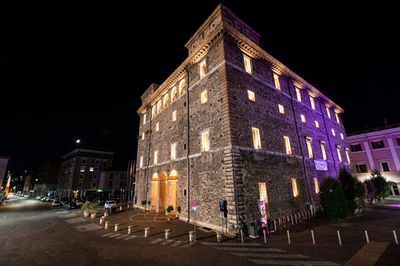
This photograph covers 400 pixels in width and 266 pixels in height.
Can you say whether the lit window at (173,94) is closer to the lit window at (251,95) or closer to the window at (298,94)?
the lit window at (251,95)

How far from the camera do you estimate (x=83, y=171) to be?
59.2 metres

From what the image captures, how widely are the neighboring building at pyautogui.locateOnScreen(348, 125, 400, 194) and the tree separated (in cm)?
2901

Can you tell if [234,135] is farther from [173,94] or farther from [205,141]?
[173,94]

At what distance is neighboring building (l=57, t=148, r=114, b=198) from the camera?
56.9 metres

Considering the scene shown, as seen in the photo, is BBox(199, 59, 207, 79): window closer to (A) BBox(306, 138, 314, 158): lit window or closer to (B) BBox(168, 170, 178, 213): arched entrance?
(B) BBox(168, 170, 178, 213): arched entrance

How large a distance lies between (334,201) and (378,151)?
105ft

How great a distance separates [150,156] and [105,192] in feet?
124

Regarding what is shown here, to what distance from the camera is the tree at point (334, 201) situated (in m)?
15.2

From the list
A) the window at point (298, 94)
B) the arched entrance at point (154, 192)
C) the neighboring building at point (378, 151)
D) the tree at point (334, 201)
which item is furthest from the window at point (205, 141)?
the neighboring building at point (378, 151)

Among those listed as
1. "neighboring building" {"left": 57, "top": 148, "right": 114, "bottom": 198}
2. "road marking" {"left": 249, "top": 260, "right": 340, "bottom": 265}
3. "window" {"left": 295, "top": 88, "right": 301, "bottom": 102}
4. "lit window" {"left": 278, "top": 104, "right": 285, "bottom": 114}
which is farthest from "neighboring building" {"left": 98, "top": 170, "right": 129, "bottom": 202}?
"road marking" {"left": 249, "top": 260, "right": 340, "bottom": 265}

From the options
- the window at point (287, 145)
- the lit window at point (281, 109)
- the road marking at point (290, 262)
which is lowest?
the road marking at point (290, 262)

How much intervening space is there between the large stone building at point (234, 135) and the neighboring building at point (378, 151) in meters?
17.1

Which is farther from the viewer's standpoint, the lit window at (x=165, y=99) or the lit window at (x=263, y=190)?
the lit window at (x=165, y=99)

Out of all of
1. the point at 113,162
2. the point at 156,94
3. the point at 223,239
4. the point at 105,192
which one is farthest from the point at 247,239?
the point at 113,162
